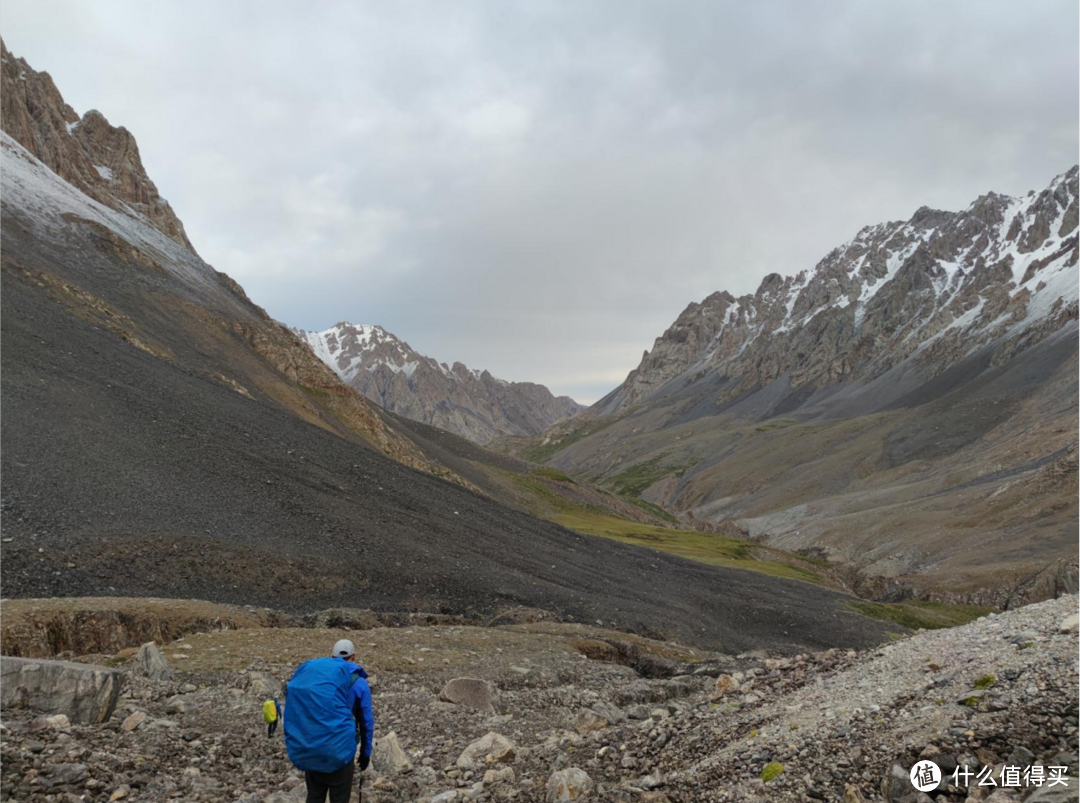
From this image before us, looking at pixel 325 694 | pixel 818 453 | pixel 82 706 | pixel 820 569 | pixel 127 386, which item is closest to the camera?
pixel 325 694

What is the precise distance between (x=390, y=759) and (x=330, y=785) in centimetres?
335

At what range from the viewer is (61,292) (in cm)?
5578

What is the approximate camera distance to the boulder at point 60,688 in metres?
10.6

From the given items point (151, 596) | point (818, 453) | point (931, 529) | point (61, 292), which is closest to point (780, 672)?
point (151, 596)

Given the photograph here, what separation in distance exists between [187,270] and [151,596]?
264 ft

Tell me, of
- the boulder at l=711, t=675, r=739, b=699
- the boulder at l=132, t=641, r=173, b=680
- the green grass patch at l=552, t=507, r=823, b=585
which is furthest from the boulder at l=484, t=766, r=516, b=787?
the green grass patch at l=552, t=507, r=823, b=585

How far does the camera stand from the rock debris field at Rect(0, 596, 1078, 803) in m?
8.03

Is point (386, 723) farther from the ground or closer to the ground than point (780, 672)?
closer to the ground

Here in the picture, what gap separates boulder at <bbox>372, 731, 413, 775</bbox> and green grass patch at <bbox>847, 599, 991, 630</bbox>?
4724cm

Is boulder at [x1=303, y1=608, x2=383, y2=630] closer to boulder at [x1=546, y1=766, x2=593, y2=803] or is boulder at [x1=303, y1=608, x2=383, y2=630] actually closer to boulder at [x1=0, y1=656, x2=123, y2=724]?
boulder at [x1=0, y1=656, x2=123, y2=724]

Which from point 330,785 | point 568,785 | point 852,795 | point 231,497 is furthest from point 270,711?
point 231,497

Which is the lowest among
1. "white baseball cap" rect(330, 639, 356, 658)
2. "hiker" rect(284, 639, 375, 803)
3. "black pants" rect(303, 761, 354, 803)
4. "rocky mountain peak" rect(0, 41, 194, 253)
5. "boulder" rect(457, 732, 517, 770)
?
"boulder" rect(457, 732, 517, 770)

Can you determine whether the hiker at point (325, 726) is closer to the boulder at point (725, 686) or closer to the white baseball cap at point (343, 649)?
the white baseball cap at point (343, 649)

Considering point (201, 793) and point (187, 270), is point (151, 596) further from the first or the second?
point (187, 270)
